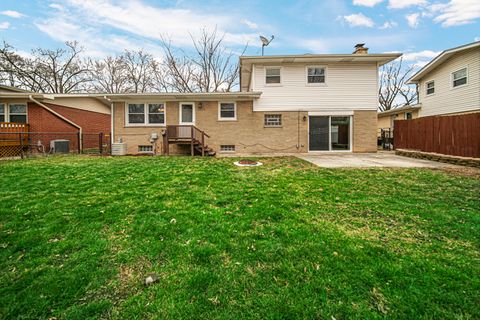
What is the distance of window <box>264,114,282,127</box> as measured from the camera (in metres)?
13.0

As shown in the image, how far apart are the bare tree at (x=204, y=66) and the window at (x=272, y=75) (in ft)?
45.4

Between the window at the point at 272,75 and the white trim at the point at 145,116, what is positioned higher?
the window at the point at 272,75

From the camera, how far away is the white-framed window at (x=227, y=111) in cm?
1298

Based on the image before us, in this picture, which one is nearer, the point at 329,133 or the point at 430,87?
the point at 329,133

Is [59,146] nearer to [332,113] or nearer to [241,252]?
[241,252]

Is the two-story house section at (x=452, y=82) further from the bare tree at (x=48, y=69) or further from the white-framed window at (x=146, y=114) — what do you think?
the bare tree at (x=48, y=69)

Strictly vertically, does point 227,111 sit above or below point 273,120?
above

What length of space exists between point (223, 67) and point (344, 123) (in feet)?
57.6

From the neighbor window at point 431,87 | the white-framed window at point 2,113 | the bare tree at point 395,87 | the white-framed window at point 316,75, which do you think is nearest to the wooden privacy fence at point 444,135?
the white-framed window at point 316,75

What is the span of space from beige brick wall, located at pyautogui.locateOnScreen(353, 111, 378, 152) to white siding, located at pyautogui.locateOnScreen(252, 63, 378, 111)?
406 mm

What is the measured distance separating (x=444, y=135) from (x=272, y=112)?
298 inches

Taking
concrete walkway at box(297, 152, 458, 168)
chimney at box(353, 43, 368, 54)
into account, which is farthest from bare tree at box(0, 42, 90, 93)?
concrete walkway at box(297, 152, 458, 168)

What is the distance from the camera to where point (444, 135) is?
953 centimetres

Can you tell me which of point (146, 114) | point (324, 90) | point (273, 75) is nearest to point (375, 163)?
point (324, 90)
